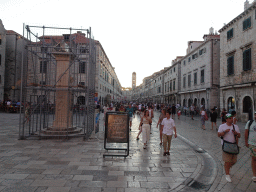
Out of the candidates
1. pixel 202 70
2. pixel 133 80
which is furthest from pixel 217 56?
pixel 133 80

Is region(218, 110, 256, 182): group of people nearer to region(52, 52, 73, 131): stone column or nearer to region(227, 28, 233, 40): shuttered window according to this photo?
region(52, 52, 73, 131): stone column

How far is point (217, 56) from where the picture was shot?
78.3 feet

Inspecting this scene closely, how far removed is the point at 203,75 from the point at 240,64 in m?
7.78

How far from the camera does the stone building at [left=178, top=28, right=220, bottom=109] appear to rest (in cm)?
2364

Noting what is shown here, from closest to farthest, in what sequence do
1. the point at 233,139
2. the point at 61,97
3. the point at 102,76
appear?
1. the point at 233,139
2. the point at 61,97
3. the point at 102,76

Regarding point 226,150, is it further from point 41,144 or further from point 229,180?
point 41,144

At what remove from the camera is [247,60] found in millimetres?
16891

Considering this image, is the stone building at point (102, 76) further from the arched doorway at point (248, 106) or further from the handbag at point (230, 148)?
the handbag at point (230, 148)

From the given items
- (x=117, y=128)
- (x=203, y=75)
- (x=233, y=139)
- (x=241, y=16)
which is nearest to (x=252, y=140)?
(x=233, y=139)

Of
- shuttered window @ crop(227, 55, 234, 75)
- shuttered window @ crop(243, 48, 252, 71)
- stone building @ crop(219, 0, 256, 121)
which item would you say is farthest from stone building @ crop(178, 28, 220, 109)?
shuttered window @ crop(243, 48, 252, 71)

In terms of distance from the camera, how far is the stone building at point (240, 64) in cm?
1634

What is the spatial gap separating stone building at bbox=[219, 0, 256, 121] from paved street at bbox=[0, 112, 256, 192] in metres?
11.5

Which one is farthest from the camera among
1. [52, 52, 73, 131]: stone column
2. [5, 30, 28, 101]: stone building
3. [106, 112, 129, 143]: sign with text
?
[5, 30, 28, 101]: stone building

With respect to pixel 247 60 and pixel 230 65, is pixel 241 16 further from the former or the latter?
pixel 230 65
